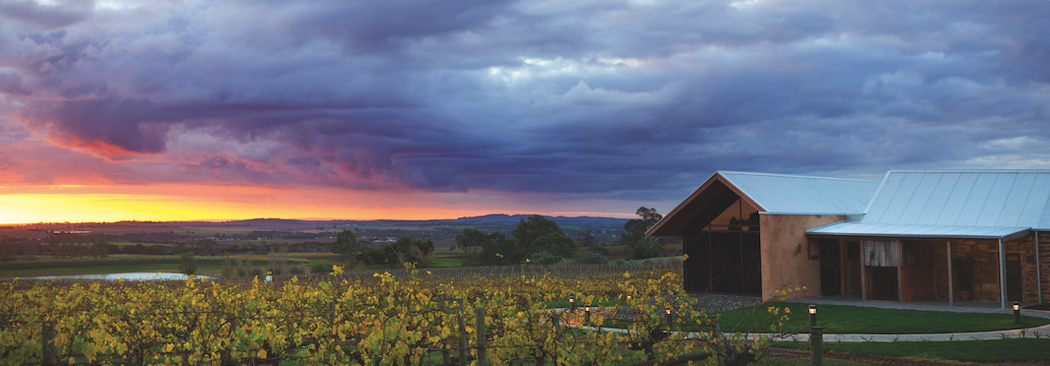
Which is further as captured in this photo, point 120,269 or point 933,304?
point 120,269

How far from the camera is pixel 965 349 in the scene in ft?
33.6

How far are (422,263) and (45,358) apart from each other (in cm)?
4541

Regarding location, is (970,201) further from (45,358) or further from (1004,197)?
(45,358)

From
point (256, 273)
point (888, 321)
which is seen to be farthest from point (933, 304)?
point (256, 273)

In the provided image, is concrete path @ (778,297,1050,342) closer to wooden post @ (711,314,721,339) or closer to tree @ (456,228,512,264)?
wooden post @ (711,314,721,339)

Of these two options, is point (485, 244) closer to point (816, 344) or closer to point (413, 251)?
point (413, 251)

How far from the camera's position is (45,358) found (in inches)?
241

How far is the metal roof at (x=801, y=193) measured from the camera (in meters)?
18.2

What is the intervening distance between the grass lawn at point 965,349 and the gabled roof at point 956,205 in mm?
6112

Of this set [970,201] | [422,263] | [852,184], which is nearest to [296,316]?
[970,201]

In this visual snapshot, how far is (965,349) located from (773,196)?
883cm

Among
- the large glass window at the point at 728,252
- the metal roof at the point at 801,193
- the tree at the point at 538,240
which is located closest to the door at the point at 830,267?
the metal roof at the point at 801,193

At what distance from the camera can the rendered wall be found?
57.0 feet

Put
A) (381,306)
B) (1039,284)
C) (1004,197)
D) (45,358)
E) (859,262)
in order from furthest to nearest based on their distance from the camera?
(859,262) → (1004,197) → (1039,284) → (381,306) → (45,358)
